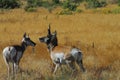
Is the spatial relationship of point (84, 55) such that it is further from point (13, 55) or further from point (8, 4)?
point (8, 4)

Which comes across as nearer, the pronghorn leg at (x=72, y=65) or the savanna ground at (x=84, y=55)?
the savanna ground at (x=84, y=55)

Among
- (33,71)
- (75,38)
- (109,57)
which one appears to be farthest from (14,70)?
(75,38)

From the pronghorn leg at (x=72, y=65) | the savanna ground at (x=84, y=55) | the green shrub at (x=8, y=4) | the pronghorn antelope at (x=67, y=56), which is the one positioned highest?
the pronghorn antelope at (x=67, y=56)

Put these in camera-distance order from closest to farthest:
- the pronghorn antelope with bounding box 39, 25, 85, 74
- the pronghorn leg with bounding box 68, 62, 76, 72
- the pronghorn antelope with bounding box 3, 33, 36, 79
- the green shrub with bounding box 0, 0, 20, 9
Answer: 1. the pronghorn antelope with bounding box 3, 33, 36, 79
2. the pronghorn antelope with bounding box 39, 25, 85, 74
3. the pronghorn leg with bounding box 68, 62, 76, 72
4. the green shrub with bounding box 0, 0, 20, 9

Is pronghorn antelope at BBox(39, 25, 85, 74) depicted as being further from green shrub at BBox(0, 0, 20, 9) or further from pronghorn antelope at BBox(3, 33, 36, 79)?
green shrub at BBox(0, 0, 20, 9)

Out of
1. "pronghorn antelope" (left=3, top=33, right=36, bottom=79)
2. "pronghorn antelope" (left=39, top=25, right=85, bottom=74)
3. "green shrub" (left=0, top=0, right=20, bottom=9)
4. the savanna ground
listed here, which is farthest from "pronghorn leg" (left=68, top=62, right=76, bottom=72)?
"green shrub" (left=0, top=0, right=20, bottom=9)

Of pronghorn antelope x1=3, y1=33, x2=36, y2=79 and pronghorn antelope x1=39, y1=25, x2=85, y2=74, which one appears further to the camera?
pronghorn antelope x1=39, y1=25, x2=85, y2=74

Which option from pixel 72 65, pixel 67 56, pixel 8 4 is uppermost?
pixel 67 56

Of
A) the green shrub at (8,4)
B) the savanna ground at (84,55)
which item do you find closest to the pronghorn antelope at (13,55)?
the savanna ground at (84,55)

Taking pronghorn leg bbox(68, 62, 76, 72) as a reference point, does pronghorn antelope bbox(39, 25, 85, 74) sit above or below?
above

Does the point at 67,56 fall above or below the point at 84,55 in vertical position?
above

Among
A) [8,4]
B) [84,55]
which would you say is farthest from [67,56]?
[8,4]

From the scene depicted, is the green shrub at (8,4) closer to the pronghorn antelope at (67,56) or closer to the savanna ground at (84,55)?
the savanna ground at (84,55)

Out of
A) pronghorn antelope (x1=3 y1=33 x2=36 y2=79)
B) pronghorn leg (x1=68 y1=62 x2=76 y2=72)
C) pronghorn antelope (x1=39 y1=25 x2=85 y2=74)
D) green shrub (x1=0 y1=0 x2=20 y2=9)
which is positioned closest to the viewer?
pronghorn antelope (x1=3 y1=33 x2=36 y2=79)
